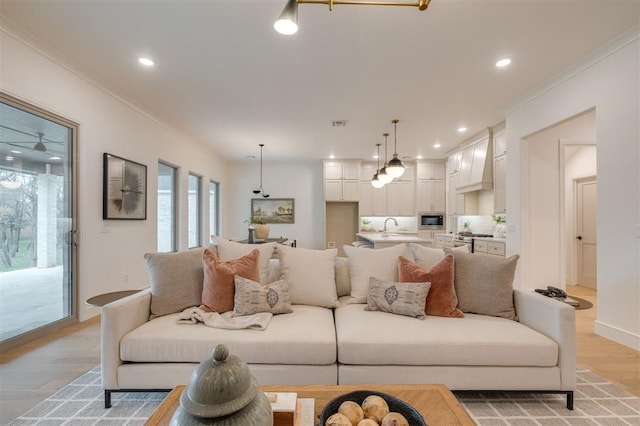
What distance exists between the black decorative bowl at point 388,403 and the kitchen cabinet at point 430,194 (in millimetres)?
6886

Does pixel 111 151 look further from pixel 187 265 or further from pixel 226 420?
pixel 226 420

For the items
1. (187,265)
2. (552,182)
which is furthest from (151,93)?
(552,182)

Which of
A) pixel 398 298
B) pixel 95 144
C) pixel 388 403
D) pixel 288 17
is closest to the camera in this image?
pixel 388 403

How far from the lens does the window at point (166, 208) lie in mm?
5109

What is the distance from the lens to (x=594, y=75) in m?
2.92

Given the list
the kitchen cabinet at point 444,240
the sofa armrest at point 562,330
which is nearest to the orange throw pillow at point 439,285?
the sofa armrest at point 562,330

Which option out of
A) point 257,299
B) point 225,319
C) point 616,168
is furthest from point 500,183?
point 225,319

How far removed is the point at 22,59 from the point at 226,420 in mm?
3562

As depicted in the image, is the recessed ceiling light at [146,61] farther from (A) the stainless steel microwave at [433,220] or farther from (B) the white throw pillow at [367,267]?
(A) the stainless steel microwave at [433,220]

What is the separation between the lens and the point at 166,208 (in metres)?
5.33

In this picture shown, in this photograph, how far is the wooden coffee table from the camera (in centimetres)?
107

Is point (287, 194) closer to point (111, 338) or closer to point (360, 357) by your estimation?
point (111, 338)

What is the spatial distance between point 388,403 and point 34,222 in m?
3.47

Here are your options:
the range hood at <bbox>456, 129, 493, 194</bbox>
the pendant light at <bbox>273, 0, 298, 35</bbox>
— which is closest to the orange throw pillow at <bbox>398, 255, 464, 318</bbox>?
the pendant light at <bbox>273, 0, 298, 35</bbox>
